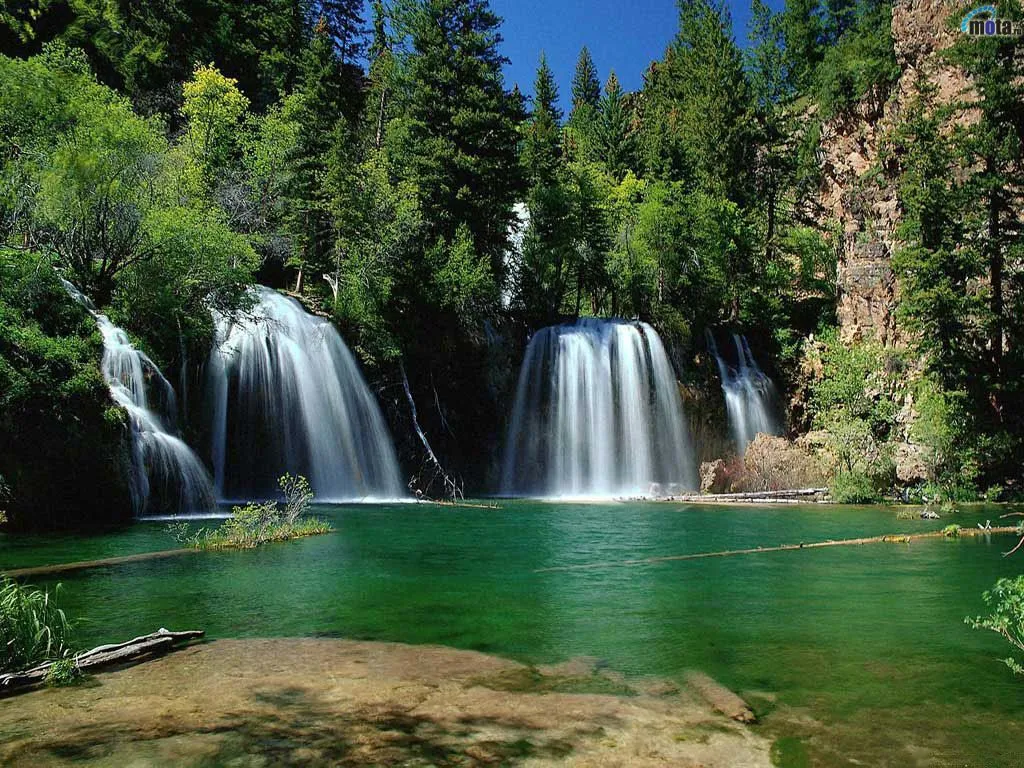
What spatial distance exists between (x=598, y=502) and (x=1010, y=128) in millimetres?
21322

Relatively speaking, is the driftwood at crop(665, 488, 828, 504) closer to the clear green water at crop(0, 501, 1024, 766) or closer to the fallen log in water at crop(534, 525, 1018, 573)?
the fallen log in water at crop(534, 525, 1018, 573)

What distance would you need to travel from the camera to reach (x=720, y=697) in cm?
638

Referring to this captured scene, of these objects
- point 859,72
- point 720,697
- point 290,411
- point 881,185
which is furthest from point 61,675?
point 859,72

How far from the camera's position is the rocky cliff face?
34.8 meters

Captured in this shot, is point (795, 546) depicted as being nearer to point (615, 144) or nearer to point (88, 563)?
point (88, 563)

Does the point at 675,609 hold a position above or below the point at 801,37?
below

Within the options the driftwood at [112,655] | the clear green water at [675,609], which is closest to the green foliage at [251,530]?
the clear green water at [675,609]

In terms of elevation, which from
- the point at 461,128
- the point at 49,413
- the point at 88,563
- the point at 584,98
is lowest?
the point at 88,563

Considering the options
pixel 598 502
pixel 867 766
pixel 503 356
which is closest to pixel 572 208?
pixel 503 356

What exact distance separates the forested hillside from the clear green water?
7.92 metres

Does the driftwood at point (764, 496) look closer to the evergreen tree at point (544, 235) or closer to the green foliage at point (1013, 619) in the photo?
the evergreen tree at point (544, 235)

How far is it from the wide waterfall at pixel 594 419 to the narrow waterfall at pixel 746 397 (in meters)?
2.66

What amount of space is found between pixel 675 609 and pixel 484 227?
28.4m

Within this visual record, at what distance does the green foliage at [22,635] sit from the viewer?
21.3 feet
